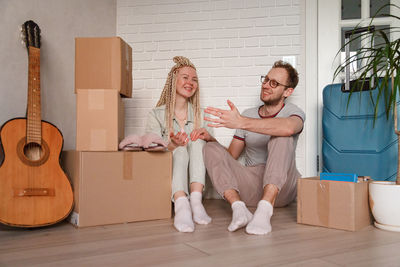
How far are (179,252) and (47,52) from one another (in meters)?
1.64

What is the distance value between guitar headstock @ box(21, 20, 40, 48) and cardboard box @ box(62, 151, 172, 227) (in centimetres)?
67

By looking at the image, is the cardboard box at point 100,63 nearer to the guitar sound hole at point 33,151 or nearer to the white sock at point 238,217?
the guitar sound hole at point 33,151

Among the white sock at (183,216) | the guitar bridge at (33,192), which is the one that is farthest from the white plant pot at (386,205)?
the guitar bridge at (33,192)

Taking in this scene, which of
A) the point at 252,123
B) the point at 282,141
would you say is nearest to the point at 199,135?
the point at 252,123

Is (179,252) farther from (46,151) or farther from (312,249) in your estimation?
(46,151)

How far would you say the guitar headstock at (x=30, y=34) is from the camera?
1.95 metres

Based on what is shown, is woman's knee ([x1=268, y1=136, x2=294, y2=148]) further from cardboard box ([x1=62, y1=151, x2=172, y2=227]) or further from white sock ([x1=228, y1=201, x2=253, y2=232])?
cardboard box ([x1=62, y1=151, x2=172, y2=227])

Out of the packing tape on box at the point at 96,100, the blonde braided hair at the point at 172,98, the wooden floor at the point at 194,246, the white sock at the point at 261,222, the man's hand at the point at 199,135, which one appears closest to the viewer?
the wooden floor at the point at 194,246

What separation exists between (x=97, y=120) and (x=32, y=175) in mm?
405

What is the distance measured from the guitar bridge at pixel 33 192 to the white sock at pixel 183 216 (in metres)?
0.62

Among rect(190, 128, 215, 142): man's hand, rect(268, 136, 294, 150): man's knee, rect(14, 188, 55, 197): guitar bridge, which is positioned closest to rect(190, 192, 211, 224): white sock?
rect(190, 128, 215, 142): man's hand

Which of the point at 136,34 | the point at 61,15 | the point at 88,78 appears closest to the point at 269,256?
the point at 88,78

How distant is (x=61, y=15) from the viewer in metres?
2.38

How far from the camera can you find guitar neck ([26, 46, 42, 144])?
170cm
